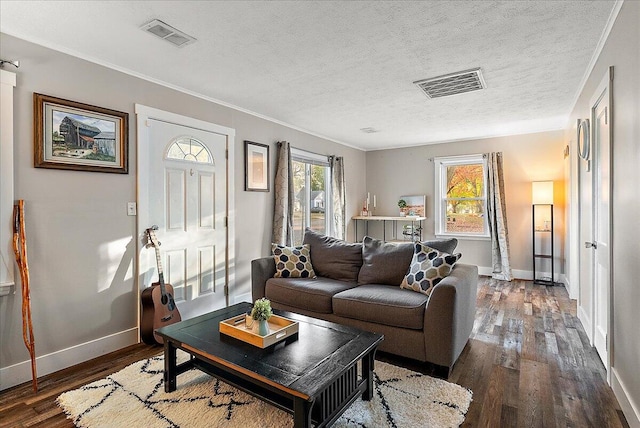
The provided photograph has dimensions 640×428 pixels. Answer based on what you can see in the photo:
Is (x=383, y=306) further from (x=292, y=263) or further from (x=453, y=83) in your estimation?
(x=453, y=83)

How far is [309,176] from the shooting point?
5523 mm

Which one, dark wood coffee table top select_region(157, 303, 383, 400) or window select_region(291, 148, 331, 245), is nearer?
dark wood coffee table top select_region(157, 303, 383, 400)

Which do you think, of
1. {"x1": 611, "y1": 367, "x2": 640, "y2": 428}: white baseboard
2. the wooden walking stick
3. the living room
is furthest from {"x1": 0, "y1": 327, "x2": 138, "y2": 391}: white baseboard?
{"x1": 611, "y1": 367, "x2": 640, "y2": 428}: white baseboard

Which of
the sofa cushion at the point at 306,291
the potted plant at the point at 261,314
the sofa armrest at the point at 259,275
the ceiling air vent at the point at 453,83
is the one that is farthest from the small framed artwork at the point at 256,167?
the potted plant at the point at 261,314

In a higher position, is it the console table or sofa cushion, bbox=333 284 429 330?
the console table

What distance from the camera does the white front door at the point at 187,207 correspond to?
3162 mm

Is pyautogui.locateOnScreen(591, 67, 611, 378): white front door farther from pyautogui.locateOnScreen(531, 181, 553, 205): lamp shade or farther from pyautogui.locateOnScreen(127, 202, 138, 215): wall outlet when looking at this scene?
pyautogui.locateOnScreen(127, 202, 138, 215): wall outlet

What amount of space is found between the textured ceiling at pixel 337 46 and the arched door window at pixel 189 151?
1.71 ft

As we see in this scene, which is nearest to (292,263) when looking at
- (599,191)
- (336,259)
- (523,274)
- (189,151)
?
(336,259)

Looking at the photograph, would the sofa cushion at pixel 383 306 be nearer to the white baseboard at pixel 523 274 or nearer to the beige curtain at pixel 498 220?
the beige curtain at pixel 498 220

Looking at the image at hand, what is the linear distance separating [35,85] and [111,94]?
1.70 feet

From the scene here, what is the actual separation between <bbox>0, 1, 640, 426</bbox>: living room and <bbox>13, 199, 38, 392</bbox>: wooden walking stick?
0.08 metres

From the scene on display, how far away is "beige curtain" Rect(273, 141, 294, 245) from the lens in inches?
179

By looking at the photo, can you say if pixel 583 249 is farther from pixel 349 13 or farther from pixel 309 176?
pixel 309 176
